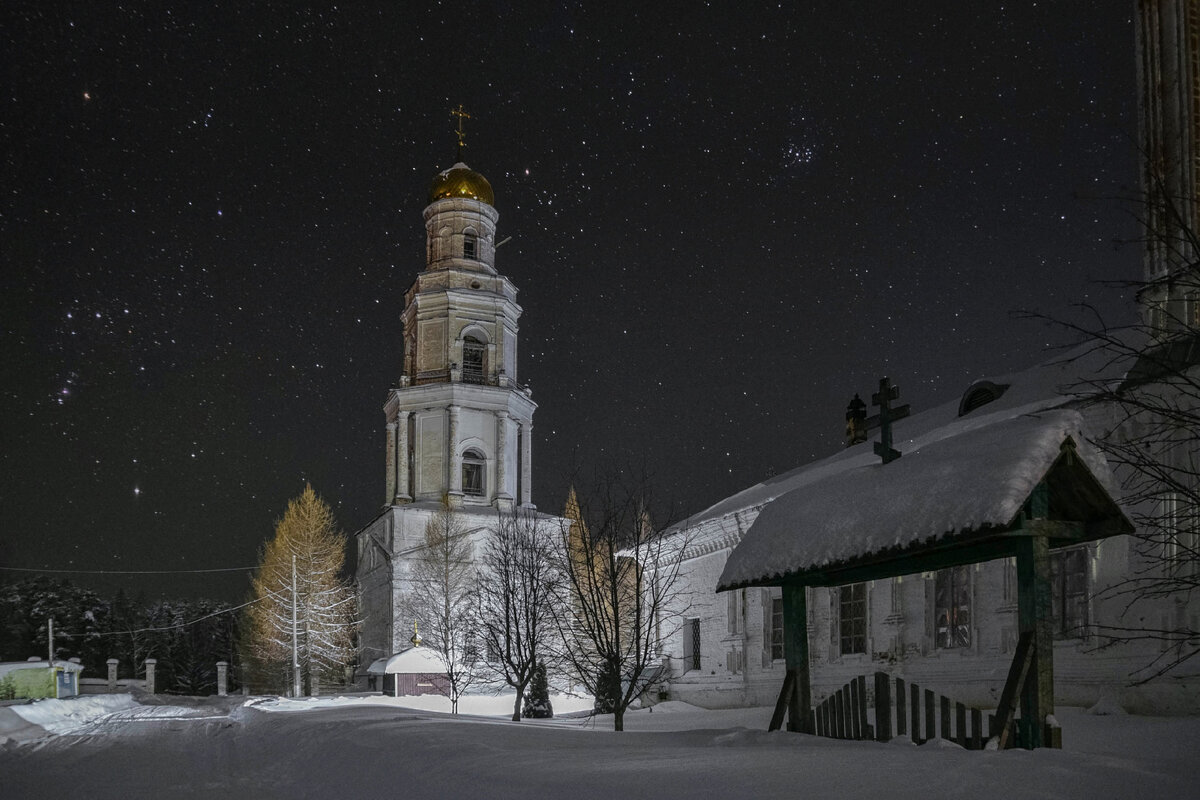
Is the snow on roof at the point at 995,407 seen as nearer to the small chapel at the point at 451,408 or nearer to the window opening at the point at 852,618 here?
the window opening at the point at 852,618

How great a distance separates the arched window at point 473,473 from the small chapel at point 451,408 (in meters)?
0.04

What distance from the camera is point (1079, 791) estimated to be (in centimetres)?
647

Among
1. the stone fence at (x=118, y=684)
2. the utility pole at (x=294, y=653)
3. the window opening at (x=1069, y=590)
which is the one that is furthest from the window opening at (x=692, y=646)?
the stone fence at (x=118, y=684)

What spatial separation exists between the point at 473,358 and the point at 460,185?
26.4ft

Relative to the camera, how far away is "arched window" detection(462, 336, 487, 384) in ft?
156

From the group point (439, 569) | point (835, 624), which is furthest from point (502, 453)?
point (835, 624)

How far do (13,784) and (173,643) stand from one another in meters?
75.7

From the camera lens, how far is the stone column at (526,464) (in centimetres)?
4841

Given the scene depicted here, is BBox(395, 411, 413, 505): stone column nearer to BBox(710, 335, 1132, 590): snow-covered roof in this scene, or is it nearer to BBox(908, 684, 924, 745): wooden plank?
BBox(710, 335, 1132, 590): snow-covered roof

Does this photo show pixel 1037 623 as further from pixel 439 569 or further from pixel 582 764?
pixel 439 569

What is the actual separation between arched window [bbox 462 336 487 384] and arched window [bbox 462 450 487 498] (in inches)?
132

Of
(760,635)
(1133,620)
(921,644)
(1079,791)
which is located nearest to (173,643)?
(760,635)

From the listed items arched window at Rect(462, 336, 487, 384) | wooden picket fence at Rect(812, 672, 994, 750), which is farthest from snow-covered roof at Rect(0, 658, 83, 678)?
wooden picket fence at Rect(812, 672, 994, 750)

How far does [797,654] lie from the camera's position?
11375 millimetres
